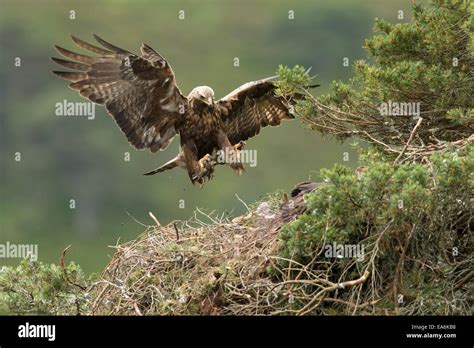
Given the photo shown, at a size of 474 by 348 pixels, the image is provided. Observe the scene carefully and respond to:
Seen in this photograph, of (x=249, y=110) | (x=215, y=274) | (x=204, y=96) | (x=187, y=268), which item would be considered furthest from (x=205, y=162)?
(x=215, y=274)

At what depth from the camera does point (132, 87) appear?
1053cm

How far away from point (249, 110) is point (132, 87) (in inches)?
58.3

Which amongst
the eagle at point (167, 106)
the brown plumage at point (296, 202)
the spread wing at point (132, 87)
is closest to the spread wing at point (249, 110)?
the eagle at point (167, 106)

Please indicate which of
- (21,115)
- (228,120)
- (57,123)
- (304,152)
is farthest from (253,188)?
(228,120)

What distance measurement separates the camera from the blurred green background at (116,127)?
2800 cm

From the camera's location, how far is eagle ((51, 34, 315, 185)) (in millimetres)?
10320

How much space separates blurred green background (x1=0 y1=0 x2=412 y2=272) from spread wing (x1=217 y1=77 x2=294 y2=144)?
1262cm

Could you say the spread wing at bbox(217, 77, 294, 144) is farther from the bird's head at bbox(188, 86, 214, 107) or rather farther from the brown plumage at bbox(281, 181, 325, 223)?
the brown plumage at bbox(281, 181, 325, 223)

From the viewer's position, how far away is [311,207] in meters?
7.78

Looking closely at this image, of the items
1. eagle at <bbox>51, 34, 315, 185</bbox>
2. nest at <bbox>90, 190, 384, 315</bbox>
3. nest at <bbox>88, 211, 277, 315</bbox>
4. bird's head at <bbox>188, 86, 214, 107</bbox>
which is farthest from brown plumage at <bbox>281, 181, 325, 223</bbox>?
bird's head at <bbox>188, 86, 214, 107</bbox>

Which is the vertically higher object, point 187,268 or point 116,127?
point 116,127

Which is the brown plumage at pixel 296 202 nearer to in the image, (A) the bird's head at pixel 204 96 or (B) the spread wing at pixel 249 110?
(A) the bird's head at pixel 204 96

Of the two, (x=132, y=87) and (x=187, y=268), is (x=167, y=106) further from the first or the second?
(x=187, y=268)
